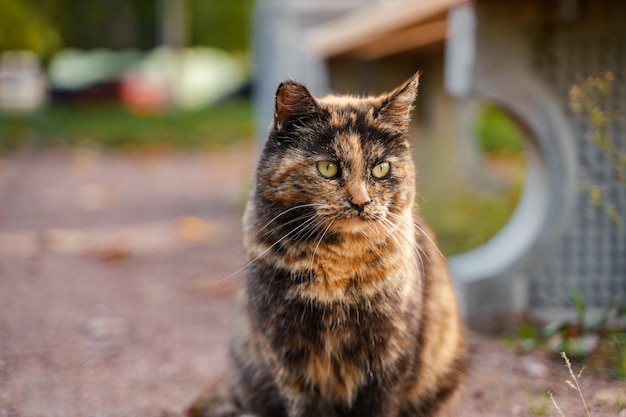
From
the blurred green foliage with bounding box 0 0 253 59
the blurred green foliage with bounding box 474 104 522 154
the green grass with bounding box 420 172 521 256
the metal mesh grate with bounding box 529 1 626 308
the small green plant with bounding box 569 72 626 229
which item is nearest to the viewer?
the small green plant with bounding box 569 72 626 229

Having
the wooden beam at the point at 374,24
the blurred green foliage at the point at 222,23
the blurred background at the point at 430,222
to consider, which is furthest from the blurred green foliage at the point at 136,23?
the wooden beam at the point at 374,24

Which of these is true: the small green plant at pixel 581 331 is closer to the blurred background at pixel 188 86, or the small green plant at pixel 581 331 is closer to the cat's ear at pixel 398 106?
the blurred background at pixel 188 86

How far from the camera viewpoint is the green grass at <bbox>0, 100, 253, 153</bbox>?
1112cm

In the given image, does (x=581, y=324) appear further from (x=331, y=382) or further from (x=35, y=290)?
(x=35, y=290)

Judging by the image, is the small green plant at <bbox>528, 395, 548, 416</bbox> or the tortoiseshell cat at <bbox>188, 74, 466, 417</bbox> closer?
the tortoiseshell cat at <bbox>188, 74, 466, 417</bbox>

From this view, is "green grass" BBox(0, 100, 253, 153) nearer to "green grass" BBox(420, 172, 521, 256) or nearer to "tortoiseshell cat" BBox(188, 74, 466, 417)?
"green grass" BBox(420, 172, 521, 256)

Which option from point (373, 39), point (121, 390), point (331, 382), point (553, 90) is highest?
point (373, 39)

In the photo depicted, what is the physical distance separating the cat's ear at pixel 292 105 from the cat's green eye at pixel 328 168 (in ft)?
0.50

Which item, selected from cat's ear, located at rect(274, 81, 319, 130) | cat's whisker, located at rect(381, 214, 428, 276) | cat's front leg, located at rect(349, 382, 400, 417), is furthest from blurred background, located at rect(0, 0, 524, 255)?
cat's front leg, located at rect(349, 382, 400, 417)

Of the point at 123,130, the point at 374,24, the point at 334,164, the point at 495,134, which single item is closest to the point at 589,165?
the point at 374,24

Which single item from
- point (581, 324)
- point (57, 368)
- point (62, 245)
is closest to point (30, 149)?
point (62, 245)

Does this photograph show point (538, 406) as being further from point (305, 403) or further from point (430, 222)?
point (430, 222)

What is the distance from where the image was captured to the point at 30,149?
413 inches

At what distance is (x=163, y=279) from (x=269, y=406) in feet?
7.63
